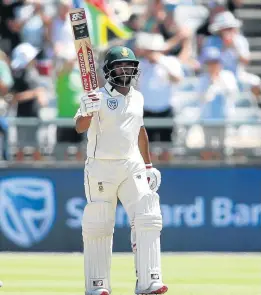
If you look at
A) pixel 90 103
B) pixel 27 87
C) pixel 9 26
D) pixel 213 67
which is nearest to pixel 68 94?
pixel 27 87

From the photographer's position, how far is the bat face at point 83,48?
8.31 meters

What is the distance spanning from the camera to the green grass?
966cm

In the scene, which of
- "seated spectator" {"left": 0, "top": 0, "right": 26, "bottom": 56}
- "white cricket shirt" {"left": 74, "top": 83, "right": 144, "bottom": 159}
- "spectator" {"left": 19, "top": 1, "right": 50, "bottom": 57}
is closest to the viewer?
"white cricket shirt" {"left": 74, "top": 83, "right": 144, "bottom": 159}

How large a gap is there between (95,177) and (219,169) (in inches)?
240

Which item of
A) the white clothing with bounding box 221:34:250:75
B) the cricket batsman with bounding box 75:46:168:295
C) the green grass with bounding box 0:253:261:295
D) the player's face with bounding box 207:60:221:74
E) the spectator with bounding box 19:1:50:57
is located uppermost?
the spectator with bounding box 19:1:50:57

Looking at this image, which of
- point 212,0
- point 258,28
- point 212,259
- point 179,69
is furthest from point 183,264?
point 258,28

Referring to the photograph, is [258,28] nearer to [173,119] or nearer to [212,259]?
[173,119]

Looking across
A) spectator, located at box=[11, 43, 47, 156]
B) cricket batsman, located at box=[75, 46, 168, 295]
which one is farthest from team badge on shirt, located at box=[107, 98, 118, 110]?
spectator, located at box=[11, 43, 47, 156]

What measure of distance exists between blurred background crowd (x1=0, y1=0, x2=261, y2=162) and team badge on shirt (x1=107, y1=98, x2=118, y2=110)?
18.3 ft

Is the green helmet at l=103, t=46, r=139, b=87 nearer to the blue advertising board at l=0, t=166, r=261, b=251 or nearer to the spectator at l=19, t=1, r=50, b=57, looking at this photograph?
the blue advertising board at l=0, t=166, r=261, b=251

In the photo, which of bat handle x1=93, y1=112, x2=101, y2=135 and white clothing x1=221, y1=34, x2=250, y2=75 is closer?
bat handle x1=93, y1=112, x2=101, y2=135

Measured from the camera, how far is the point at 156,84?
14.2 meters

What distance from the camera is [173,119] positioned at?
46.9 ft

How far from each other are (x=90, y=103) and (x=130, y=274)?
3736mm
